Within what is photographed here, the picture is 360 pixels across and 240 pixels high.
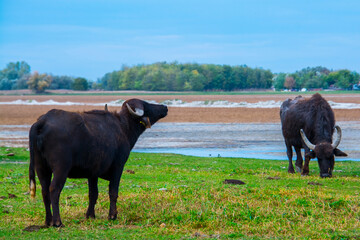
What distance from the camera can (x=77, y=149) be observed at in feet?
28.0

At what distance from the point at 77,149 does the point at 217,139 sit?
19982 mm

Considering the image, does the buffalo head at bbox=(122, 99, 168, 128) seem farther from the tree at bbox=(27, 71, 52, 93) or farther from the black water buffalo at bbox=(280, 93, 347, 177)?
the tree at bbox=(27, 71, 52, 93)

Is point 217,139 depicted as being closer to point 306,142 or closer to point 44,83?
point 306,142

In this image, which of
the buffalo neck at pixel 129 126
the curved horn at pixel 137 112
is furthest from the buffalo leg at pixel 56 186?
the curved horn at pixel 137 112

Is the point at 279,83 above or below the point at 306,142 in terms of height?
below

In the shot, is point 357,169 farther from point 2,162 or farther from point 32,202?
point 2,162

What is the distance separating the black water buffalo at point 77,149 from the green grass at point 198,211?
1.67 ft

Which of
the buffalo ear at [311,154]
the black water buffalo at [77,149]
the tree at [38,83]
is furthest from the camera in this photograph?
the tree at [38,83]

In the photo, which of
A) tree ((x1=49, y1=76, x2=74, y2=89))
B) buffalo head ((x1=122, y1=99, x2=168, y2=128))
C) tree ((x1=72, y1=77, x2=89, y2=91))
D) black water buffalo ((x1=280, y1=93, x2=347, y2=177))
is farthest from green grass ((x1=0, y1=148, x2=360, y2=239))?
tree ((x1=49, y1=76, x2=74, y2=89))

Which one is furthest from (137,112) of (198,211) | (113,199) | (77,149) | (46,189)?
(46,189)

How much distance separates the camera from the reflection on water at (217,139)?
75.4ft

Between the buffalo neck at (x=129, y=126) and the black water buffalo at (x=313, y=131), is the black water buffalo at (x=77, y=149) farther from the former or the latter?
the black water buffalo at (x=313, y=131)

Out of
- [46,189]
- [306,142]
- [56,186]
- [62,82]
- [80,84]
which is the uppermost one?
[56,186]

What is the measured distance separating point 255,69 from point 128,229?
151370 mm
